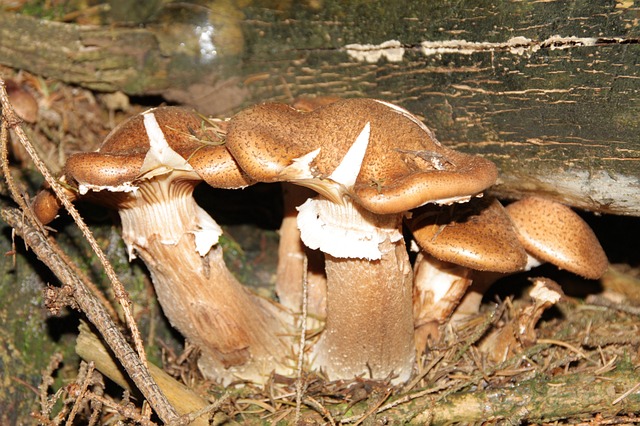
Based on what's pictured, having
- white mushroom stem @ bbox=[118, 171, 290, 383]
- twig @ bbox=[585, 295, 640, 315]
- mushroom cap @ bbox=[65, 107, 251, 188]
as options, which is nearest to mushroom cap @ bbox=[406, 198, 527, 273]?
mushroom cap @ bbox=[65, 107, 251, 188]

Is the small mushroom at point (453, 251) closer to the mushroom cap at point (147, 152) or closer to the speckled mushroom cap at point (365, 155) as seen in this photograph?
the speckled mushroom cap at point (365, 155)

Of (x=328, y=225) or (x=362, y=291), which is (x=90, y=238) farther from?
(x=362, y=291)

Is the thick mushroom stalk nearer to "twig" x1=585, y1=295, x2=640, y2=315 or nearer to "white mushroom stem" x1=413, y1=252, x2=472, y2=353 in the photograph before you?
"white mushroom stem" x1=413, y1=252, x2=472, y2=353

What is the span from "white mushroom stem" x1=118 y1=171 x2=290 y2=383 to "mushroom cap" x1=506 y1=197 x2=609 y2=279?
185 centimetres

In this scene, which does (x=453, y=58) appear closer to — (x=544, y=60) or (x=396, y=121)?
(x=544, y=60)

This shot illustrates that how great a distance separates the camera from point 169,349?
4207 mm

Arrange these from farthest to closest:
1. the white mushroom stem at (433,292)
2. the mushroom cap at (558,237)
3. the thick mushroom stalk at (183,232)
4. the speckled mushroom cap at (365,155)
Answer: the white mushroom stem at (433,292)
the mushroom cap at (558,237)
the thick mushroom stalk at (183,232)
the speckled mushroom cap at (365,155)

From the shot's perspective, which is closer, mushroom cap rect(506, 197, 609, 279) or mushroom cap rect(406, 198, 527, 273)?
mushroom cap rect(406, 198, 527, 273)

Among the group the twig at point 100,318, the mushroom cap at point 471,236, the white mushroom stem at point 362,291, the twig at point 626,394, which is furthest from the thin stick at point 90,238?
the twig at point 626,394

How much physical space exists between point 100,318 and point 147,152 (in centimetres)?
93

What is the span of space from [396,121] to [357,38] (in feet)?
4.54

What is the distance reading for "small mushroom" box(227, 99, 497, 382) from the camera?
2719mm

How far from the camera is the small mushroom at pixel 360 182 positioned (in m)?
2.72

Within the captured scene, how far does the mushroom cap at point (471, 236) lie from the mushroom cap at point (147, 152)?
1.14m
